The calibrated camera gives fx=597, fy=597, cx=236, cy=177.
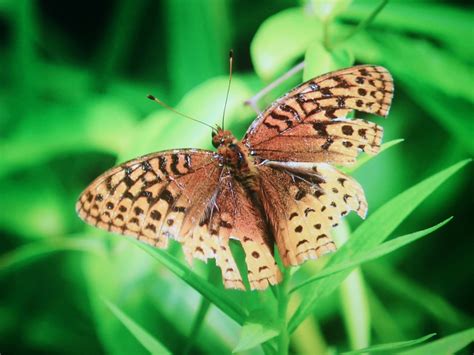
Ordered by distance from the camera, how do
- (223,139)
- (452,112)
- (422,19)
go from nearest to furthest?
1. (223,139)
2. (452,112)
3. (422,19)

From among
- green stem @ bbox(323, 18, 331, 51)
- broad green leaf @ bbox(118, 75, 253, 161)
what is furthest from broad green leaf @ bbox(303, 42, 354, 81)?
broad green leaf @ bbox(118, 75, 253, 161)

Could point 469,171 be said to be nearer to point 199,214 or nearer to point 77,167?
point 199,214

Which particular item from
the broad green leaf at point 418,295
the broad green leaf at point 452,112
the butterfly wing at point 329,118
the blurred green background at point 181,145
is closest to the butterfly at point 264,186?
the butterfly wing at point 329,118

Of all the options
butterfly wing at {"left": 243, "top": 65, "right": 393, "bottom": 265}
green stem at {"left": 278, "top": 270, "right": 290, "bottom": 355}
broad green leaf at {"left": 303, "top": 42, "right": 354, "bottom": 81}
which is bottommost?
green stem at {"left": 278, "top": 270, "right": 290, "bottom": 355}

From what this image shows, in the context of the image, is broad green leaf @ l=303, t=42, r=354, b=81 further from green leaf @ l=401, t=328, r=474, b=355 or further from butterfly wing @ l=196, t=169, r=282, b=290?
green leaf @ l=401, t=328, r=474, b=355

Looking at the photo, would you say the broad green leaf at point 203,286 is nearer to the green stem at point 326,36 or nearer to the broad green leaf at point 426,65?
the green stem at point 326,36

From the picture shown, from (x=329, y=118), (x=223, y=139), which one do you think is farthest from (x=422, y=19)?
(x=223, y=139)

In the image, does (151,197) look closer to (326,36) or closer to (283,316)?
(283,316)

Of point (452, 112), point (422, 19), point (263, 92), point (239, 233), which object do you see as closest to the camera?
point (239, 233)
